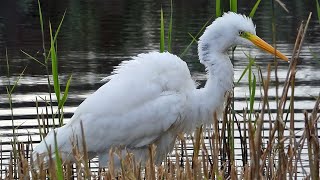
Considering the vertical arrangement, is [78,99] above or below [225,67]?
below

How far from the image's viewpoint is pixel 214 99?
538 cm

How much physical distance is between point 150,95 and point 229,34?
619mm

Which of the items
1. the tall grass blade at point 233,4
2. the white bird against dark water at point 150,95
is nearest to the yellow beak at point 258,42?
the white bird against dark water at point 150,95

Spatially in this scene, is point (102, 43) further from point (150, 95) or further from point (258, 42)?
point (258, 42)

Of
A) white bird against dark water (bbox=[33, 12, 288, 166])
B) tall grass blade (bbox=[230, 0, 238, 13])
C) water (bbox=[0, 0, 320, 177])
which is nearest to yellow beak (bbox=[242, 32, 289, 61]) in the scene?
white bird against dark water (bbox=[33, 12, 288, 166])

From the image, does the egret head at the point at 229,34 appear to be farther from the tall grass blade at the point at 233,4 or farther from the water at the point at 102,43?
the water at the point at 102,43

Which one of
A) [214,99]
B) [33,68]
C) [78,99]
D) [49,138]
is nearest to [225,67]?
[214,99]

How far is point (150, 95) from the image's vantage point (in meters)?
5.21

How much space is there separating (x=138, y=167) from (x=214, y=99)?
1.90 m

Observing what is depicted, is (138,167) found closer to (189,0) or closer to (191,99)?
(191,99)

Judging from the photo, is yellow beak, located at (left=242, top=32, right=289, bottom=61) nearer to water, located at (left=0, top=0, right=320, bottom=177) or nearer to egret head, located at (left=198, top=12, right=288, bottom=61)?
egret head, located at (left=198, top=12, right=288, bottom=61)

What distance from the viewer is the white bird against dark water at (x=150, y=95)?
204 inches

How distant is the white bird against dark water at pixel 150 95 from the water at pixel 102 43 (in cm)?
59

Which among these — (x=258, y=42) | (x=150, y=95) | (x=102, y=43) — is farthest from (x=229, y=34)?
(x=102, y=43)
